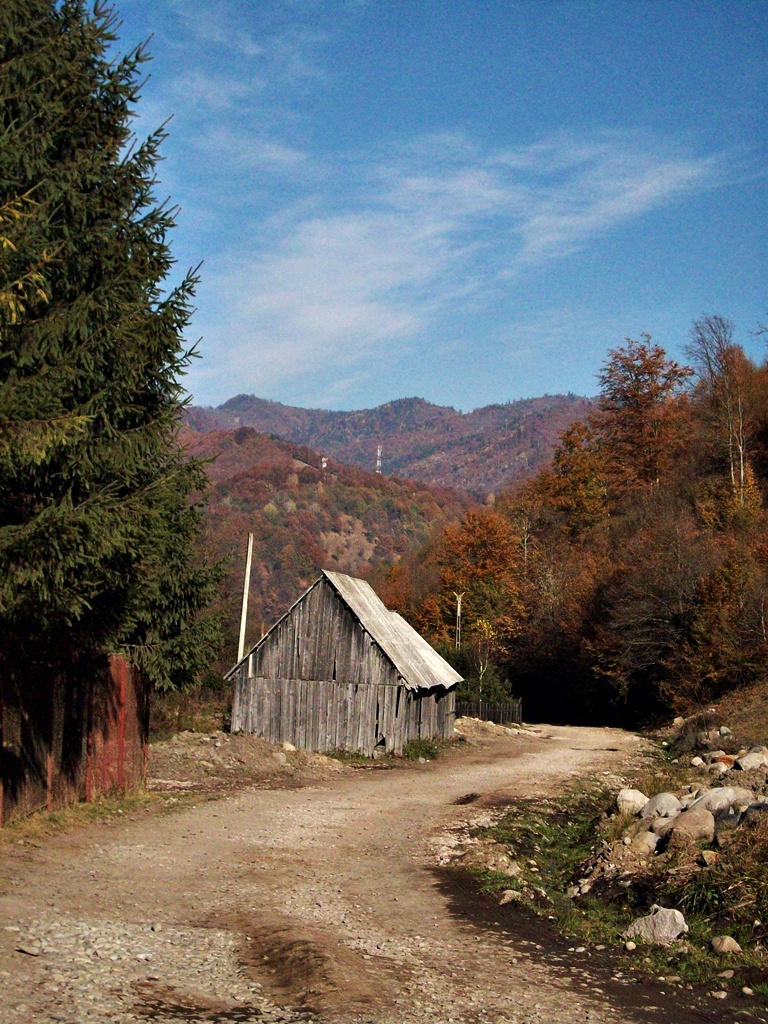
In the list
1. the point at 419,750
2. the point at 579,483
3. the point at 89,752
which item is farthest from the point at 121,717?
the point at 579,483

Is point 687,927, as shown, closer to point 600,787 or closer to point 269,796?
point 269,796

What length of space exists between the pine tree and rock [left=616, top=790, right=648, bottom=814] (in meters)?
8.45

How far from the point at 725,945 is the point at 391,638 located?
76.4 ft

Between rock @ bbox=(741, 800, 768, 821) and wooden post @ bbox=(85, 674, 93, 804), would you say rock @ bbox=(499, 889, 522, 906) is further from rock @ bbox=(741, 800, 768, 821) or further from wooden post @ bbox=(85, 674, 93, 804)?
wooden post @ bbox=(85, 674, 93, 804)

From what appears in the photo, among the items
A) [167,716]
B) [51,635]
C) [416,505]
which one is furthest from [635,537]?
[416,505]

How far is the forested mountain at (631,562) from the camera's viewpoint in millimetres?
42812

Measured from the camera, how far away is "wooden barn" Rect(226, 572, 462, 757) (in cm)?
2934

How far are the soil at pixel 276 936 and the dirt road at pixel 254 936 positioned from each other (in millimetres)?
23

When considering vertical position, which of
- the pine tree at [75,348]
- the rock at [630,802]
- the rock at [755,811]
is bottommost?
the rock at [630,802]

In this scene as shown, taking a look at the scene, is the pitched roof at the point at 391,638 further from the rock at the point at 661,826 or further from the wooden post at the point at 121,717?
the rock at the point at 661,826

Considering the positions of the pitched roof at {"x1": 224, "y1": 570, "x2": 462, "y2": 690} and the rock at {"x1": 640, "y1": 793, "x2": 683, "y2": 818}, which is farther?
the pitched roof at {"x1": 224, "y1": 570, "x2": 462, "y2": 690}

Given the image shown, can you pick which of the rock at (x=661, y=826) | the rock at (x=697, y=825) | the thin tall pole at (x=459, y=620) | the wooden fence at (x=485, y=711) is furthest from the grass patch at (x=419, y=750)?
the thin tall pole at (x=459, y=620)

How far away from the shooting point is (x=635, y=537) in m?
55.1

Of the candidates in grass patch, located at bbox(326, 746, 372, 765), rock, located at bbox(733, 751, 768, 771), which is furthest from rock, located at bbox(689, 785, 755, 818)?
grass patch, located at bbox(326, 746, 372, 765)
